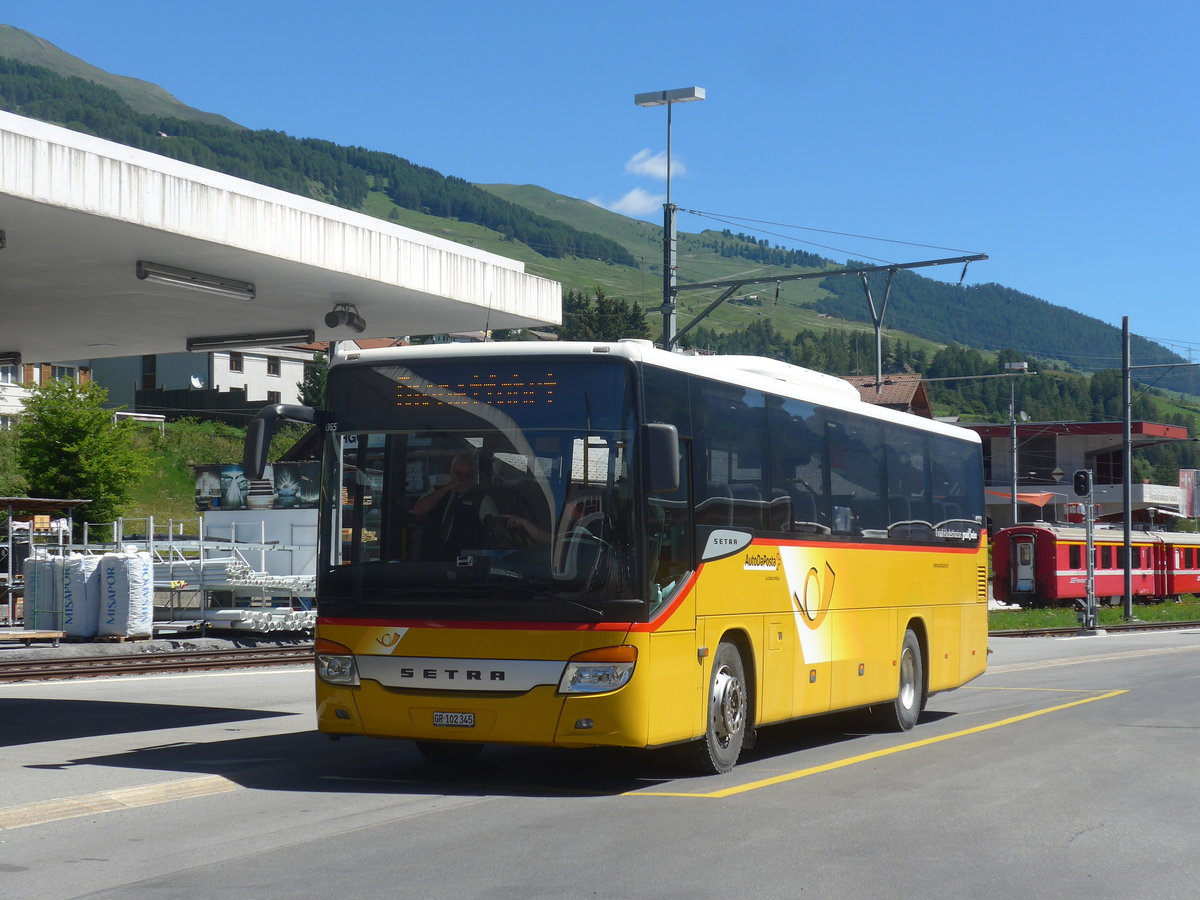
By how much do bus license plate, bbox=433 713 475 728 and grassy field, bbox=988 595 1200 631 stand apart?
32.9m

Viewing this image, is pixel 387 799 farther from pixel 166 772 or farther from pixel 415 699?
pixel 166 772

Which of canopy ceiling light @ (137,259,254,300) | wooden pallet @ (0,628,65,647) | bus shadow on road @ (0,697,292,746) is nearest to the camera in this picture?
bus shadow on road @ (0,697,292,746)

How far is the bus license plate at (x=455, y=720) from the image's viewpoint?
32.0 feet

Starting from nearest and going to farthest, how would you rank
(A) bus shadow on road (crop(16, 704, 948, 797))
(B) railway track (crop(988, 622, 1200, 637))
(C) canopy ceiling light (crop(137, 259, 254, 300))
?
(A) bus shadow on road (crop(16, 704, 948, 797)), (C) canopy ceiling light (crop(137, 259, 254, 300)), (B) railway track (crop(988, 622, 1200, 637))

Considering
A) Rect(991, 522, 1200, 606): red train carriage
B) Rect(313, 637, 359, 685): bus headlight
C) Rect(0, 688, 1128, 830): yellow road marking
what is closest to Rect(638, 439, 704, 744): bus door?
Rect(0, 688, 1128, 830): yellow road marking

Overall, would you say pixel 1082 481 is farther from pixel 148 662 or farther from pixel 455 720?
pixel 455 720

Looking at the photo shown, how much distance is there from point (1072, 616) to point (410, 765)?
41.1m

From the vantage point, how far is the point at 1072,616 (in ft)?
160

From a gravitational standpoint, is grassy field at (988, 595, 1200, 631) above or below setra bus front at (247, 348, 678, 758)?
below

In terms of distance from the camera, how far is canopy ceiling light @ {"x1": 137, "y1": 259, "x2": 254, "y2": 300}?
14.2 meters

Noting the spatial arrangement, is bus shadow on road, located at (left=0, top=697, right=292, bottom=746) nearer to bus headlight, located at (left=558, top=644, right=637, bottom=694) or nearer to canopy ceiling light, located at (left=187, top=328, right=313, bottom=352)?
canopy ceiling light, located at (left=187, top=328, right=313, bottom=352)

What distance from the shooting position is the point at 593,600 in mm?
9562

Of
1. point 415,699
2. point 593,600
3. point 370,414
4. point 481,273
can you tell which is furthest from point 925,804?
point 481,273

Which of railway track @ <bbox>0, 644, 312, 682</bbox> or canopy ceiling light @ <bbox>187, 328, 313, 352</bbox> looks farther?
railway track @ <bbox>0, 644, 312, 682</bbox>
